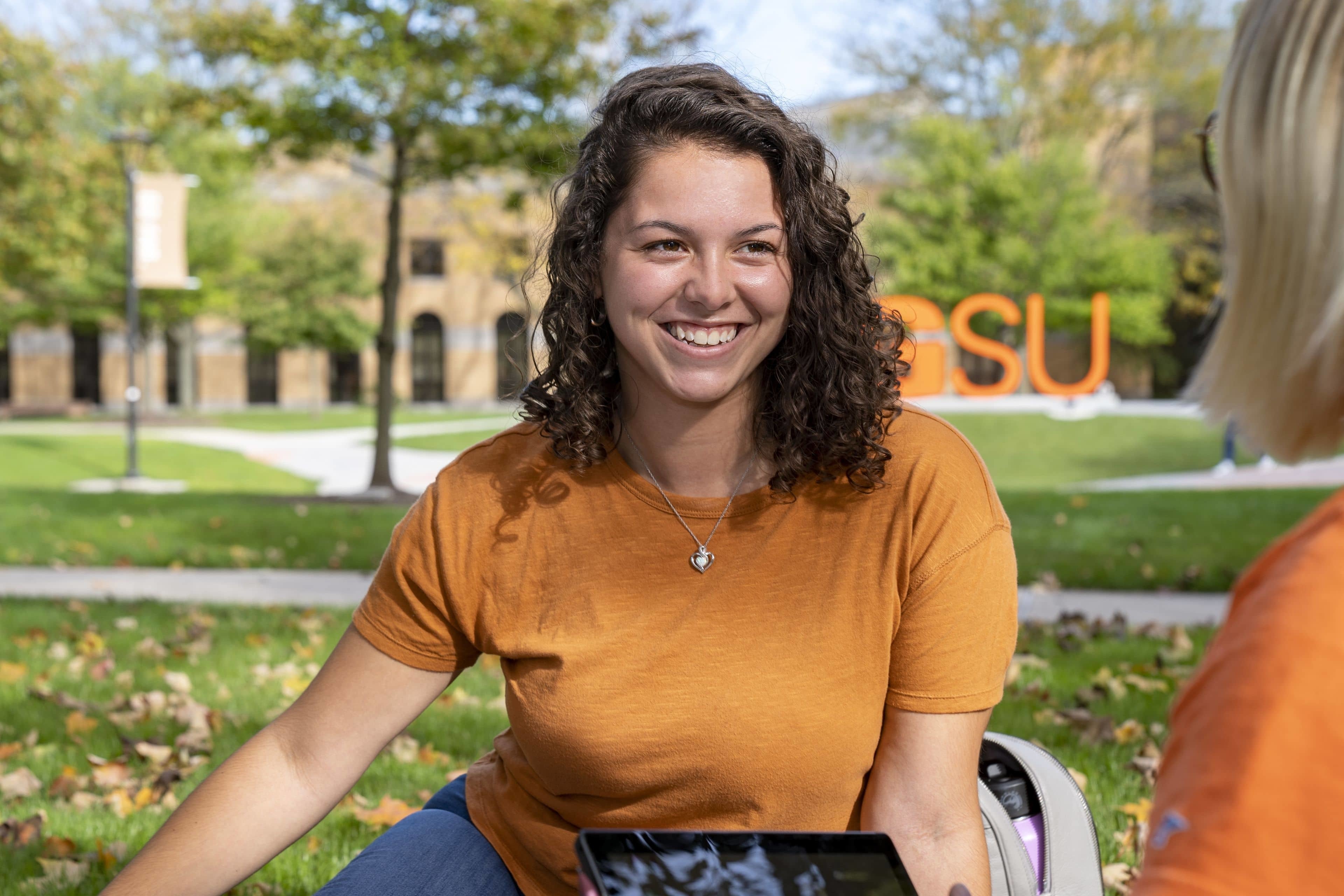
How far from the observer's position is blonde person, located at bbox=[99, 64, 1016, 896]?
1854 mm

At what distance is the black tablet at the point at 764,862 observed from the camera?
4.55 ft

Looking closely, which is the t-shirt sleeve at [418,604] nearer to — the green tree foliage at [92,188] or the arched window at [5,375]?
the green tree foliage at [92,188]

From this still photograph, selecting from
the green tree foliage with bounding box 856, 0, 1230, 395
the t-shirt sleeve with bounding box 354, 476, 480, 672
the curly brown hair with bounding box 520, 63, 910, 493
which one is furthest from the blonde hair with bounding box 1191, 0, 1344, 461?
the green tree foliage with bounding box 856, 0, 1230, 395

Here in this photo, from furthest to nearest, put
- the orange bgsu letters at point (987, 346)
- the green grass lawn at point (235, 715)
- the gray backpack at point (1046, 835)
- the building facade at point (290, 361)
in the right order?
the building facade at point (290, 361) < the orange bgsu letters at point (987, 346) < the green grass lawn at point (235, 715) < the gray backpack at point (1046, 835)

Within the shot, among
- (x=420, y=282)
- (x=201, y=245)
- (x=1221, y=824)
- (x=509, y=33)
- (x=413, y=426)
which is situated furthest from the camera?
(x=420, y=282)

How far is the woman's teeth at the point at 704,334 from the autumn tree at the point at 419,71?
11377 mm

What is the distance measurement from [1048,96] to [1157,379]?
38.0 ft

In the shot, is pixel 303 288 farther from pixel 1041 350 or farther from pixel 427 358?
pixel 1041 350

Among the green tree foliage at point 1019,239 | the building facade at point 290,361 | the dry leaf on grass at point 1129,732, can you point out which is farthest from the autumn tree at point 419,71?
the building facade at point 290,361

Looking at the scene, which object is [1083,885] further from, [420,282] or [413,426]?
[420,282]

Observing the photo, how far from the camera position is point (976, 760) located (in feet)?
6.08

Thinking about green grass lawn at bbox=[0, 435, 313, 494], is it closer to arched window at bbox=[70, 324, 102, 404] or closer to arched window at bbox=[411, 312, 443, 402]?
arched window at bbox=[411, 312, 443, 402]

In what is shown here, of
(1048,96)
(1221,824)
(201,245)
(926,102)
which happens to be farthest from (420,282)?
(1221,824)

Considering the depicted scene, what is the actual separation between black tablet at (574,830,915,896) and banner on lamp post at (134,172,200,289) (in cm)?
1703
